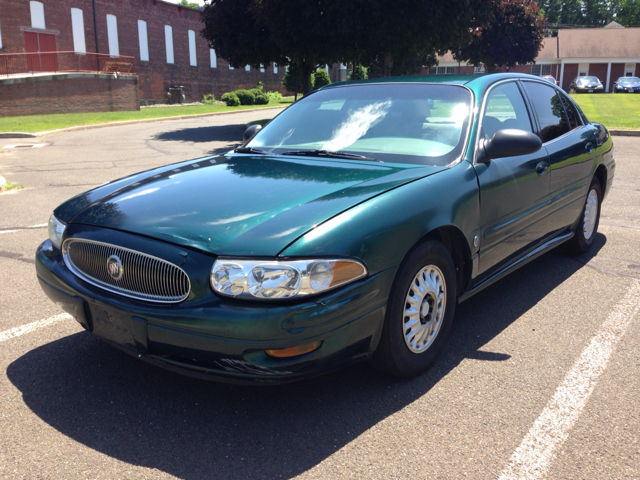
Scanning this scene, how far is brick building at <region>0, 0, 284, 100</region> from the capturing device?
114 feet

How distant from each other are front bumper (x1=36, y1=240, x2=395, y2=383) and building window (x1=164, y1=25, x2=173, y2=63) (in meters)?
45.7

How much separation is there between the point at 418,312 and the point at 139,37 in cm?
4389

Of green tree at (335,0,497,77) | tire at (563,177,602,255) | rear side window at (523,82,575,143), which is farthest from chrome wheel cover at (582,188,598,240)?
green tree at (335,0,497,77)

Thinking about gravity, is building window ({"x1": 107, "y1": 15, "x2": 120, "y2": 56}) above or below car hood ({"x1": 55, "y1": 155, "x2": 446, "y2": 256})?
above

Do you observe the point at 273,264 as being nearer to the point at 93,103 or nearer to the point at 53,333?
the point at 53,333

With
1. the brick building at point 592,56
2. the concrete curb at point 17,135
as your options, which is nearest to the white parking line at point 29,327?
the concrete curb at point 17,135

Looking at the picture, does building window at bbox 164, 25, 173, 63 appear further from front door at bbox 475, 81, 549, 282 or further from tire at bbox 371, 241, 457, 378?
tire at bbox 371, 241, 457, 378

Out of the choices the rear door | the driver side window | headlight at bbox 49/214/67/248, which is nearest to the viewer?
headlight at bbox 49/214/67/248

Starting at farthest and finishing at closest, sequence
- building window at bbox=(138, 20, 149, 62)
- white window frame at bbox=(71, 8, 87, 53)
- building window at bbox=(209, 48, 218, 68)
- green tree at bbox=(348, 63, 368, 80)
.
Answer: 1. building window at bbox=(209, 48, 218, 68)
2. building window at bbox=(138, 20, 149, 62)
3. white window frame at bbox=(71, 8, 87, 53)
4. green tree at bbox=(348, 63, 368, 80)

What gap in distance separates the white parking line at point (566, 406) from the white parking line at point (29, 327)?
2.98 meters

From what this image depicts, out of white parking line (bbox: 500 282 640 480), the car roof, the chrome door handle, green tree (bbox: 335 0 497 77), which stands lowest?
white parking line (bbox: 500 282 640 480)

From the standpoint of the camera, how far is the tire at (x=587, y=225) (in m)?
5.29

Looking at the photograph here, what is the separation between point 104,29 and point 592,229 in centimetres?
3994

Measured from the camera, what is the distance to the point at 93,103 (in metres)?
30.6
